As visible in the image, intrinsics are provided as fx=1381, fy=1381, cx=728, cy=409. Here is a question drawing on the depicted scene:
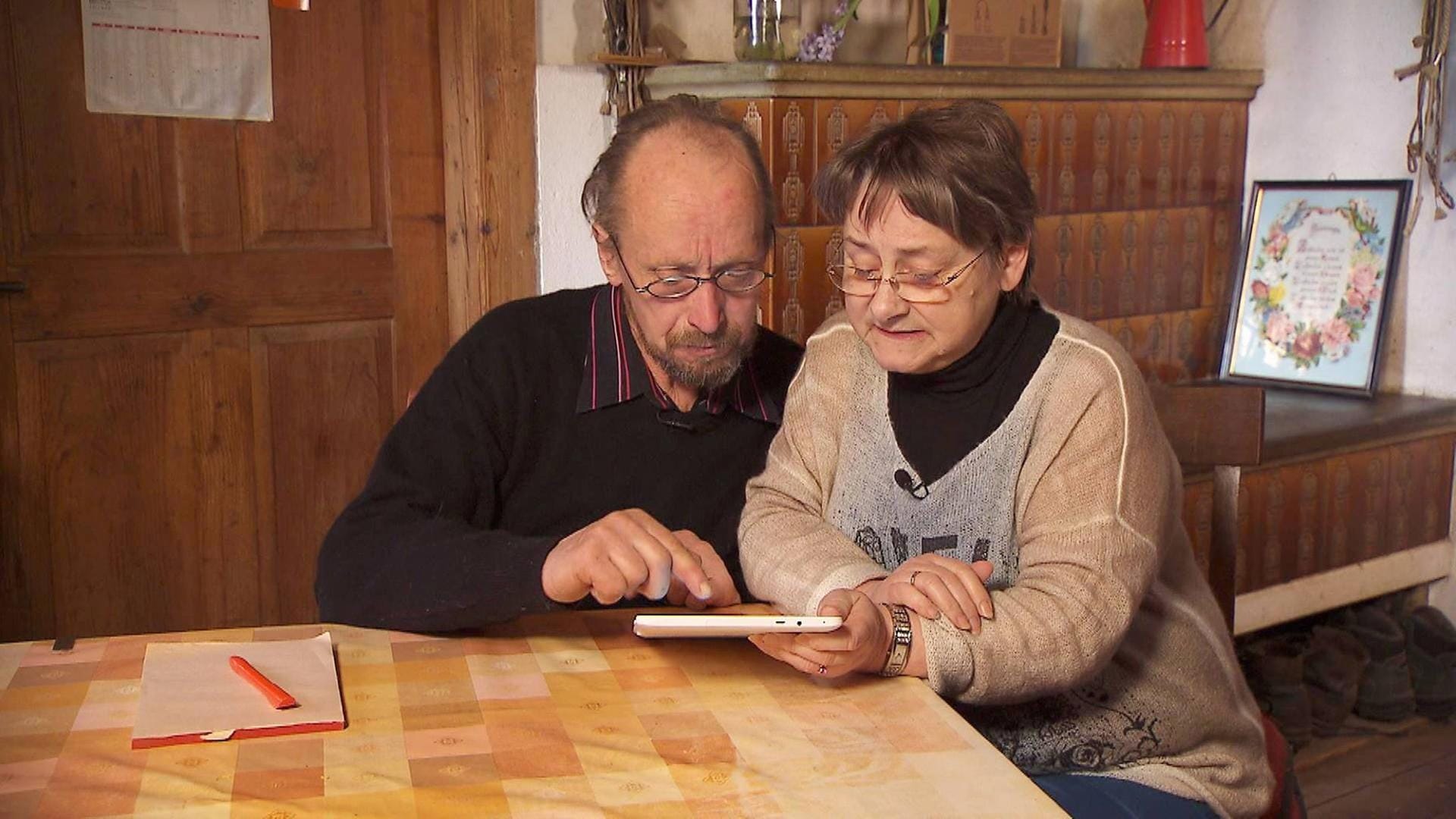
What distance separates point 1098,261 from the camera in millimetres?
3254

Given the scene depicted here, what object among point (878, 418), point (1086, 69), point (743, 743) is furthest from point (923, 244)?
point (1086, 69)

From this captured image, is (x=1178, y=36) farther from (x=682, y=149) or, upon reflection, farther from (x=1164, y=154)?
(x=682, y=149)

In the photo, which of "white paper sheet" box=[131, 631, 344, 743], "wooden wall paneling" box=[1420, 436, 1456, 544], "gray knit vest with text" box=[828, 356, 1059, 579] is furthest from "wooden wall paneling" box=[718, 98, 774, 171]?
"wooden wall paneling" box=[1420, 436, 1456, 544]

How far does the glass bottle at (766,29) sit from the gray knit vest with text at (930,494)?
1.32m

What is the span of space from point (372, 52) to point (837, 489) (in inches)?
69.0

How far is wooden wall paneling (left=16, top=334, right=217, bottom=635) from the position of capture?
9.02 ft

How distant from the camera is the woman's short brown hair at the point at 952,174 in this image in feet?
5.02

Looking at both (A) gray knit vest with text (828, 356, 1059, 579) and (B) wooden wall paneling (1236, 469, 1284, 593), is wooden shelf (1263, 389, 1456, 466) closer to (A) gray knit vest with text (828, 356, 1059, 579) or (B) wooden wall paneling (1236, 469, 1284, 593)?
(B) wooden wall paneling (1236, 469, 1284, 593)

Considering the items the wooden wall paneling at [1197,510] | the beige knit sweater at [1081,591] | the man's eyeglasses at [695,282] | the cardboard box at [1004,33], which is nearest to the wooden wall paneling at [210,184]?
the man's eyeglasses at [695,282]

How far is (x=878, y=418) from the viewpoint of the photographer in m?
1.66

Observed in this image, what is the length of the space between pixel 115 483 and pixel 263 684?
5.92 ft

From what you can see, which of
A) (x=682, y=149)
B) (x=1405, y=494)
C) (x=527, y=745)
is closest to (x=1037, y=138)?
(x=1405, y=494)

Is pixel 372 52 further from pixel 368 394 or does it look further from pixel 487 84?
pixel 368 394

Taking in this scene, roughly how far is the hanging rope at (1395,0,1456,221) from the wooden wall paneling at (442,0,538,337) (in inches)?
76.0
